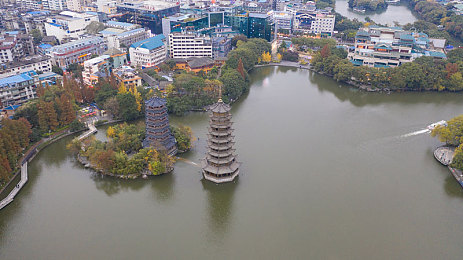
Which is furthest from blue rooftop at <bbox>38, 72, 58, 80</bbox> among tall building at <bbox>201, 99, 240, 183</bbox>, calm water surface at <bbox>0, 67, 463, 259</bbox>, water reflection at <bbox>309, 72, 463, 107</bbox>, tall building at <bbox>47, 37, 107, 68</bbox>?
water reflection at <bbox>309, 72, 463, 107</bbox>

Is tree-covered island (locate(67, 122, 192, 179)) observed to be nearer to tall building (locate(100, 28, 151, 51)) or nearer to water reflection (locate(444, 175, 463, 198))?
water reflection (locate(444, 175, 463, 198))

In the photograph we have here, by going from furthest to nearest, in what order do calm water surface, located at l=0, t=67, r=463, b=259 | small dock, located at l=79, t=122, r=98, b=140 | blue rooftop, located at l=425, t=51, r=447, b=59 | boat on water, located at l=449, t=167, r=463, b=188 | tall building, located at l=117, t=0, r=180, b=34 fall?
1. tall building, located at l=117, t=0, r=180, b=34
2. blue rooftop, located at l=425, t=51, r=447, b=59
3. small dock, located at l=79, t=122, r=98, b=140
4. boat on water, located at l=449, t=167, r=463, b=188
5. calm water surface, located at l=0, t=67, r=463, b=259

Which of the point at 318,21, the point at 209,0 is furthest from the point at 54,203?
the point at 209,0

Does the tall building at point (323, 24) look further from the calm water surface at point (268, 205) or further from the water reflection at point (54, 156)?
the water reflection at point (54, 156)

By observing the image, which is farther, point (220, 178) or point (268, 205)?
point (220, 178)

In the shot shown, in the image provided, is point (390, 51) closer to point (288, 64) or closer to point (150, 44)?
point (288, 64)

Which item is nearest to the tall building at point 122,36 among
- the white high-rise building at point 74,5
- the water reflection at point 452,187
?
the white high-rise building at point 74,5

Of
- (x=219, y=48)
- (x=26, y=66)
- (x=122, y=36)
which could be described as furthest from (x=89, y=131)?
(x=122, y=36)
